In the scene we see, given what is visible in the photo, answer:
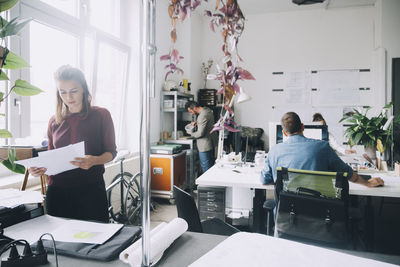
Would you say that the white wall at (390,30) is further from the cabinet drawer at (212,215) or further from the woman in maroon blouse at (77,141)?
the woman in maroon blouse at (77,141)

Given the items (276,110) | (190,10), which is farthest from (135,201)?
(276,110)

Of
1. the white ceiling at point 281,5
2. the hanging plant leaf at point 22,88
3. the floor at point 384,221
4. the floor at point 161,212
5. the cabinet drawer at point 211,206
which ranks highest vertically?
the white ceiling at point 281,5

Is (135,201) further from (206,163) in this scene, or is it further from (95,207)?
(95,207)

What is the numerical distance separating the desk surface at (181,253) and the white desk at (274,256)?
3.9 inches

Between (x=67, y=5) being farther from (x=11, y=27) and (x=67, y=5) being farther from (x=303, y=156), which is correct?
(x=303, y=156)

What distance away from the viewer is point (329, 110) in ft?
19.1

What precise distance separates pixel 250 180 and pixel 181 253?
1590 millimetres

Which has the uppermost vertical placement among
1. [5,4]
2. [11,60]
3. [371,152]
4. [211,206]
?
[5,4]

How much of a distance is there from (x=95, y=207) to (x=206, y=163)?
10.5ft

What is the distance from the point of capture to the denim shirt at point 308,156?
1.89m

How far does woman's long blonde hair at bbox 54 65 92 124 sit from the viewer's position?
62.5 inches

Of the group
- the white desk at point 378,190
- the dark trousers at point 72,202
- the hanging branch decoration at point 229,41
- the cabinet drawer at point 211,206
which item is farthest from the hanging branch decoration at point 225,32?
the cabinet drawer at point 211,206

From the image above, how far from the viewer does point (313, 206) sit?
1685mm

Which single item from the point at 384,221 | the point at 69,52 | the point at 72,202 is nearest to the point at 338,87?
the point at 384,221
